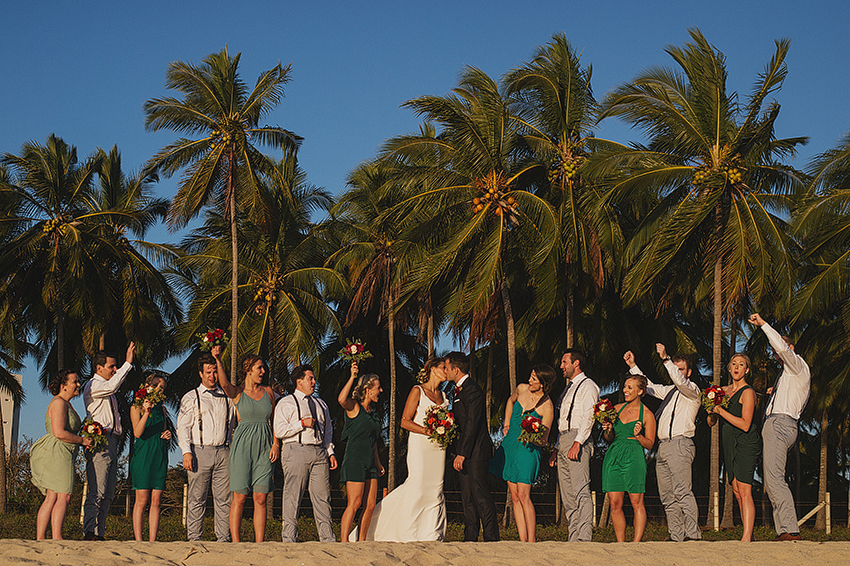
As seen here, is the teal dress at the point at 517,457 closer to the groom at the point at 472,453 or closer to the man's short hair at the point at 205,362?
the groom at the point at 472,453

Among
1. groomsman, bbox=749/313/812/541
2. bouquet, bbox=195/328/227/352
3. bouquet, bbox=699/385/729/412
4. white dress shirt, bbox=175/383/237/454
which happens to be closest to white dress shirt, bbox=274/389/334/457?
white dress shirt, bbox=175/383/237/454

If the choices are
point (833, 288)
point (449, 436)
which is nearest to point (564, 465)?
point (449, 436)

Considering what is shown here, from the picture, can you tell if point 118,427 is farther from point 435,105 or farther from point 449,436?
point 435,105

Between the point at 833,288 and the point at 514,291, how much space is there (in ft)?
28.9

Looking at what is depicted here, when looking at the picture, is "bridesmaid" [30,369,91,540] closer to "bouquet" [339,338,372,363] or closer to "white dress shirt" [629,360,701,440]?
"bouquet" [339,338,372,363]

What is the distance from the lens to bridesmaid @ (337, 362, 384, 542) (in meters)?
8.34

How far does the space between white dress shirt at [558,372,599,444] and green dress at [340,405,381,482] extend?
189cm

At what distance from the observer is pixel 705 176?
15961 mm

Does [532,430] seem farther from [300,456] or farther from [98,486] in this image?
[98,486]

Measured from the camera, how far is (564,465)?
8188 millimetres

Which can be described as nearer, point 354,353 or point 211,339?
point 354,353

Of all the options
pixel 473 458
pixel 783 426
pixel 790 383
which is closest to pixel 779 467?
pixel 783 426

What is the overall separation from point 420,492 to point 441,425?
0.79 meters

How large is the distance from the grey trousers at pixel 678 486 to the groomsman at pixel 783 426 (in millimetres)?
727
